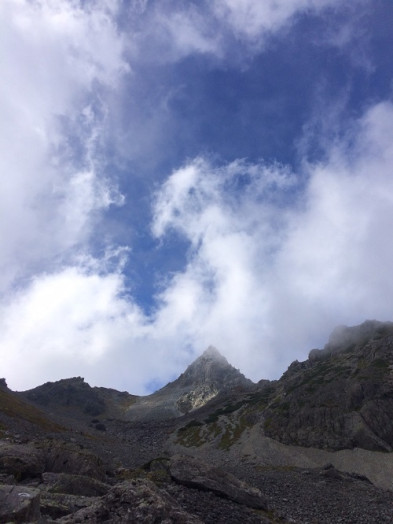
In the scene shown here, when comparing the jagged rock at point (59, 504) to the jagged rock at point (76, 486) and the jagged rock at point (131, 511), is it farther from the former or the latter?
the jagged rock at point (76, 486)

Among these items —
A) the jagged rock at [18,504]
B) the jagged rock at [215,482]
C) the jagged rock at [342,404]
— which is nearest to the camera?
the jagged rock at [18,504]

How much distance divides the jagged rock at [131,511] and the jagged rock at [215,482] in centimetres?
1587

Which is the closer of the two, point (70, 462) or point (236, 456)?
point (70, 462)

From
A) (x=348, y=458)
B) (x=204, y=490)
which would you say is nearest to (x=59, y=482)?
(x=204, y=490)

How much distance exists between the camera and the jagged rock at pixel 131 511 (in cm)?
1216

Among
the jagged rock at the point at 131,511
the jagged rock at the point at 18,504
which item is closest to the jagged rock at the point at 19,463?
the jagged rock at the point at 18,504

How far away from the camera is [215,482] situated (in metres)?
27.4

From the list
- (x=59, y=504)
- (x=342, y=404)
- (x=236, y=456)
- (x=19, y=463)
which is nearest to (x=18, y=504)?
(x=59, y=504)

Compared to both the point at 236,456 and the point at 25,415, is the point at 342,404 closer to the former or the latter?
the point at 236,456

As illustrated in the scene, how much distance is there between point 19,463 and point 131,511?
16.9 metres

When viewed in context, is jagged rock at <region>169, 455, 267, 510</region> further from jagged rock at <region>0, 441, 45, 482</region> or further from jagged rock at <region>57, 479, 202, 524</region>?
jagged rock at <region>57, 479, 202, 524</region>

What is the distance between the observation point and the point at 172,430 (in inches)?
5448

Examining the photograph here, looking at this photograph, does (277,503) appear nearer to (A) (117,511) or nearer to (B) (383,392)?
(A) (117,511)

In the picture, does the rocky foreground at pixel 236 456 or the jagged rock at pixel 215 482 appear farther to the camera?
the jagged rock at pixel 215 482
